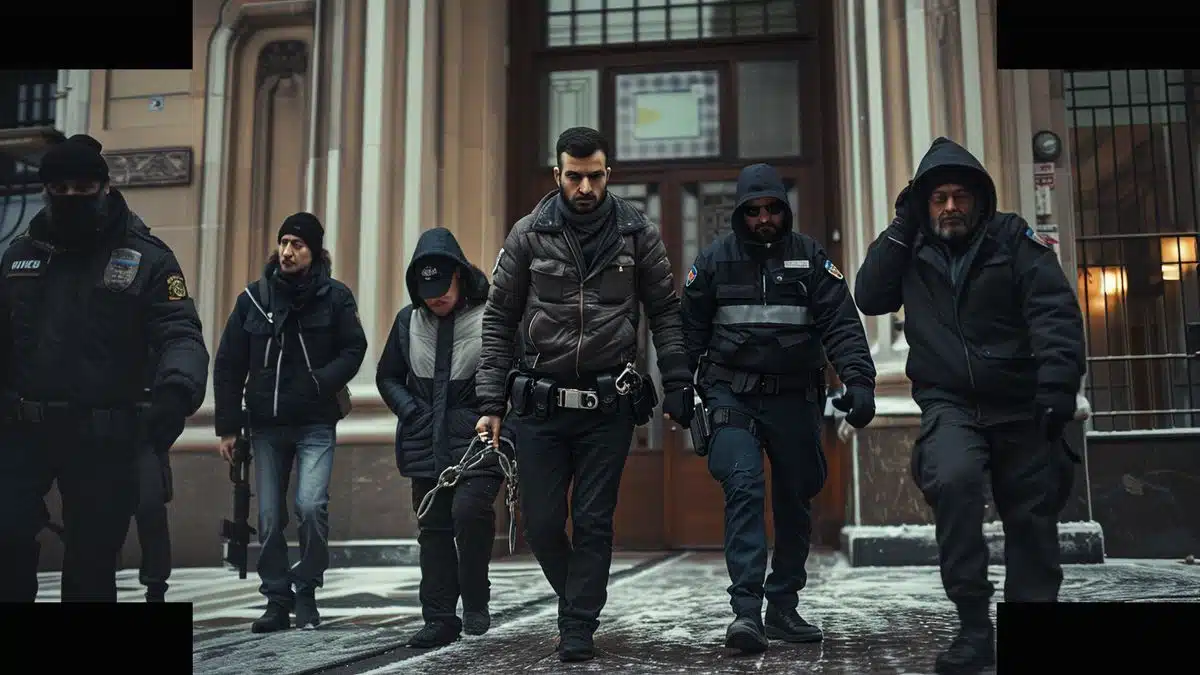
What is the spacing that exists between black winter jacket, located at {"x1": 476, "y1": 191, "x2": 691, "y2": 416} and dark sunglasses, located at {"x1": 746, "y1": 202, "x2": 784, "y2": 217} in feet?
1.16

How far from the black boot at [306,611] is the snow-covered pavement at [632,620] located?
83mm

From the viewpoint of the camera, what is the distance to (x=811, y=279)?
12.7 ft

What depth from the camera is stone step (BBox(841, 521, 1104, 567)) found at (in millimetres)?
5914

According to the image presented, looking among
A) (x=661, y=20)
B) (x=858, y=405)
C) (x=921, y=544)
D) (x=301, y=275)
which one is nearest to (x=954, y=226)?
(x=858, y=405)

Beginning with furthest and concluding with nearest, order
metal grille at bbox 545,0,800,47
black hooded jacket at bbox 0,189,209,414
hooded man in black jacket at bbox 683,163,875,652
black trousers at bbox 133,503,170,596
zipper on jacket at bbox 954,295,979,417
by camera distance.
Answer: metal grille at bbox 545,0,800,47 < black trousers at bbox 133,503,170,596 < hooded man in black jacket at bbox 683,163,875,652 < black hooded jacket at bbox 0,189,209,414 < zipper on jacket at bbox 954,295,979,417

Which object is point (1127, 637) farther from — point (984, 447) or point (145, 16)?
point (145, 16)

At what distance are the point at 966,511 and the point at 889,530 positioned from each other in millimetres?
2967

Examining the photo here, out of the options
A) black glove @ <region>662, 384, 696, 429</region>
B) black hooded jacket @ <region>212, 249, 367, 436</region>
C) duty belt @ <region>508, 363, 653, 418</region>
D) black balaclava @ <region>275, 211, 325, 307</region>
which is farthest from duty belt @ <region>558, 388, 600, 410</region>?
black balaclava @ <region>275, 211, 325, 307</region>

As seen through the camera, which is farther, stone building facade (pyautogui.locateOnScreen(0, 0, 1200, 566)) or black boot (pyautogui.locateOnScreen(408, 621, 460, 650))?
stone building facade (pyautogui.locateOnScreen(0, 0, 1200, 566))

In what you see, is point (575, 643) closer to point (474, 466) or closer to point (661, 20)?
point (474, 466)

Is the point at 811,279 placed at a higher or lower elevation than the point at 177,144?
lower

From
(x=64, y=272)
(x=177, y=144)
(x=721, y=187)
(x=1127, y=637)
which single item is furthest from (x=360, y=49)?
(x=1127, y=637)

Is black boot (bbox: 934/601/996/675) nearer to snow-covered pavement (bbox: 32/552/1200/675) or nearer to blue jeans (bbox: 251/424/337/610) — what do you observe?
snow-covered pavement (bbox: 32/552/1200/675)

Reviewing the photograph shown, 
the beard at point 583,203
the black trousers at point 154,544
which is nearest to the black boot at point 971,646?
the beard at point 583,203
